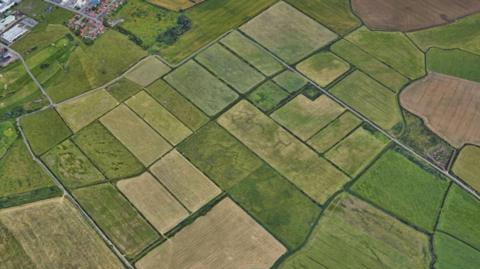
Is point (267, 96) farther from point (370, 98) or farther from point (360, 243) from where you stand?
point (360, 243)

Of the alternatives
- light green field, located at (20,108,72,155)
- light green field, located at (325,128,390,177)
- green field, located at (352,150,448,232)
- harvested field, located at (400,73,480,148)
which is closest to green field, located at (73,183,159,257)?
light green field, located at (20,108,72,155)

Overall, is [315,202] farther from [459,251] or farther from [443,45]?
[443,45]

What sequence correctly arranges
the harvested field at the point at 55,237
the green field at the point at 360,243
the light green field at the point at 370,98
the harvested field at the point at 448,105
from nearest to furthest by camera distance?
1. the green field at the point at 360,243
2. the harvested field at the point at 55,237
3. the harvested field at the point at 448,105
4. the light green field at the point at 370,98

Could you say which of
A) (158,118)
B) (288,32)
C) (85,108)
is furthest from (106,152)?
(288,32)

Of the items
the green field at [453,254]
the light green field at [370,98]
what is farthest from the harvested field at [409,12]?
the green field at [453,254]

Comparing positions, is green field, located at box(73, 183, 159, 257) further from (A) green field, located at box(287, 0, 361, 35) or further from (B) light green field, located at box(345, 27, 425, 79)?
(A) green field, located at box(287, 0, 361, 35)

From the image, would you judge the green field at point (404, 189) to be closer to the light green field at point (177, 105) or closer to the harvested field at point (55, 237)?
the light green field at point (177, 105)
